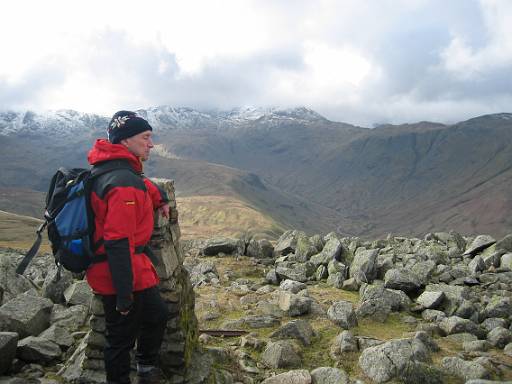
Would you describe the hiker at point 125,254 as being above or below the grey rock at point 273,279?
above

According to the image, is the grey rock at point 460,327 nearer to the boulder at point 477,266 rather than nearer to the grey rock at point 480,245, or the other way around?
the boulder at point 477,266

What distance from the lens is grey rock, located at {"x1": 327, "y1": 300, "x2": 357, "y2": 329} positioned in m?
13.7

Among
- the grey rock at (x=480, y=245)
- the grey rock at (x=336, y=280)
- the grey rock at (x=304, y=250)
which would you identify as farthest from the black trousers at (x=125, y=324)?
the grey rock at (x=480, y=245)

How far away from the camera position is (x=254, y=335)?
1284 centimetres

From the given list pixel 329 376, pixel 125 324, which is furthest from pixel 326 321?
pixel 125 324

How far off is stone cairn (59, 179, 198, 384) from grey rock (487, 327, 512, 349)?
843cm

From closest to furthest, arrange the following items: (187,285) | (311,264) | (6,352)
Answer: (6,352) → (187,285) → (311,264)

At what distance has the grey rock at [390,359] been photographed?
1008cm

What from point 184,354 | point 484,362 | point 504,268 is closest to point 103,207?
point 184,354

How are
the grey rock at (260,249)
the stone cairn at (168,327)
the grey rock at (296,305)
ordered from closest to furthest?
the stone cairn at (168,327) → the grey rock at (296,305) → the grey rock at (260,249)

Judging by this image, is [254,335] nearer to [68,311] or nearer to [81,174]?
[68,311]

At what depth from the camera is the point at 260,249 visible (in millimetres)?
27484

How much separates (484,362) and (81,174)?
999 cm

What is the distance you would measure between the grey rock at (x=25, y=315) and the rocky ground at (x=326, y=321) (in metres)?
0.03
